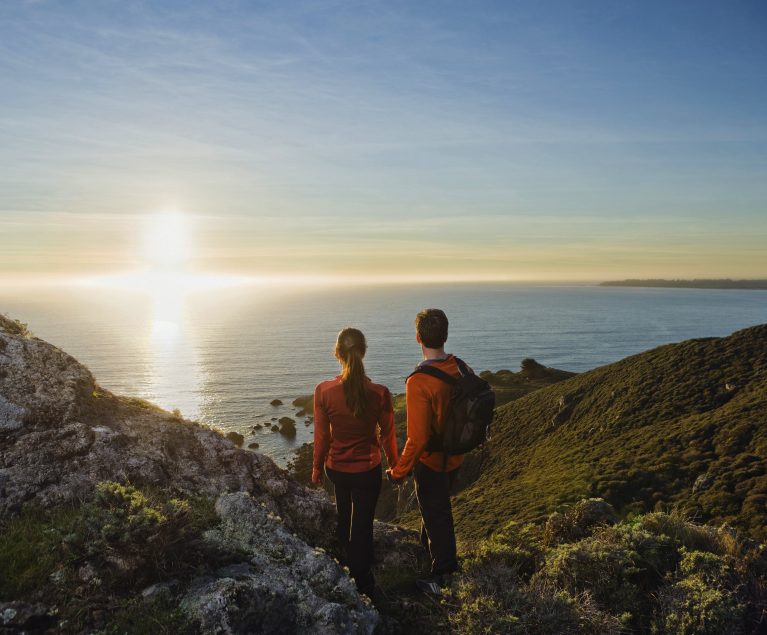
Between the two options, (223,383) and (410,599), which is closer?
(410,599)

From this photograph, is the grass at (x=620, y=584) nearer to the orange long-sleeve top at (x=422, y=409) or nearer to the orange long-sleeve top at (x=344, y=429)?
the orange long-sleeve top at (x=422, y=409)

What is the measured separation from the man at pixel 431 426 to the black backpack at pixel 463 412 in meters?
0.07

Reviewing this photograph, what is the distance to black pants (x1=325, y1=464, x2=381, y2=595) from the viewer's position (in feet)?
20.0

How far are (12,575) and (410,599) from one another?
420 centimetres

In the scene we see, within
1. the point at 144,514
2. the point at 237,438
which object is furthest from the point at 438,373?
the point at 237,438

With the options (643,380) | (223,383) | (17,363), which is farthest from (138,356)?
(17,363)

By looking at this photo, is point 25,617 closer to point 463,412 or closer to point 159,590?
point 159,590

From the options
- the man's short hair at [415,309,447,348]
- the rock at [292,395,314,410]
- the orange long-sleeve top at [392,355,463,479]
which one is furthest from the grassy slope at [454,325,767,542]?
the rock at [292,395,314,410]

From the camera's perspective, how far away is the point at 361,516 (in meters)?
6.13

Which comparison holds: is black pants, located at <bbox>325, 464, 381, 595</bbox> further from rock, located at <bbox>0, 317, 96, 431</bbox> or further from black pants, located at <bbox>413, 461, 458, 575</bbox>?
rock, located at <bbox>0, 317, 96, 431</bbox>

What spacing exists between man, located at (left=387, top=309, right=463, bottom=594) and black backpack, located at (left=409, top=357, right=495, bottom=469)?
7cm

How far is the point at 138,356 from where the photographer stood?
143125 millimetres

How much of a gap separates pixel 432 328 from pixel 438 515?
2.60 m

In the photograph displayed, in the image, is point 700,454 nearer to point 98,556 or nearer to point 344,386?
point 344,386
